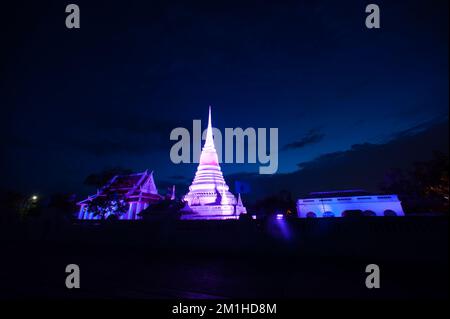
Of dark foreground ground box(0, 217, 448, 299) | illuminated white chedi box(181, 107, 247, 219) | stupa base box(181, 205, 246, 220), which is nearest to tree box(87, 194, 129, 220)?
illuminated white chedi box(181, 107, 247, 219)

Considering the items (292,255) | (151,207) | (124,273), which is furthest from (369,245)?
(151,207)

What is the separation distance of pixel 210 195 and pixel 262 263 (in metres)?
20.6

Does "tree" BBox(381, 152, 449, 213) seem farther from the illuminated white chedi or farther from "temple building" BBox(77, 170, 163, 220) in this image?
"temple building" BBox(77, 170, 163, 220)

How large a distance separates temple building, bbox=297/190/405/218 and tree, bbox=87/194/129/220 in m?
18.2

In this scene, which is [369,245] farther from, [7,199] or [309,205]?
[7,199]

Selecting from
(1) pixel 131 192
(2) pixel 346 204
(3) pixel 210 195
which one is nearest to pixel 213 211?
(3) pixel 210 195

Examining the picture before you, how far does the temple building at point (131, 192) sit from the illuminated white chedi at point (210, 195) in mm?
4672

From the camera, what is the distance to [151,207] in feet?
74.0

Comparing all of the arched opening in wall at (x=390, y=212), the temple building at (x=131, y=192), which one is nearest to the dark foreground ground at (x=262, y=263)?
the temple building at (x=131, y=192)

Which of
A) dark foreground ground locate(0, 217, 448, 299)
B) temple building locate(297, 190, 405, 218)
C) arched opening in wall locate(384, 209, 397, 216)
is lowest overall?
dark foreground ground locate(0, 217, 448, 299)

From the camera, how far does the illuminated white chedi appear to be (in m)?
28.3

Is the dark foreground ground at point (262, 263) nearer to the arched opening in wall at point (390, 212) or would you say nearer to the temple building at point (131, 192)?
the temple building at point (131, 192)

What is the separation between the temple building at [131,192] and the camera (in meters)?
27.0
